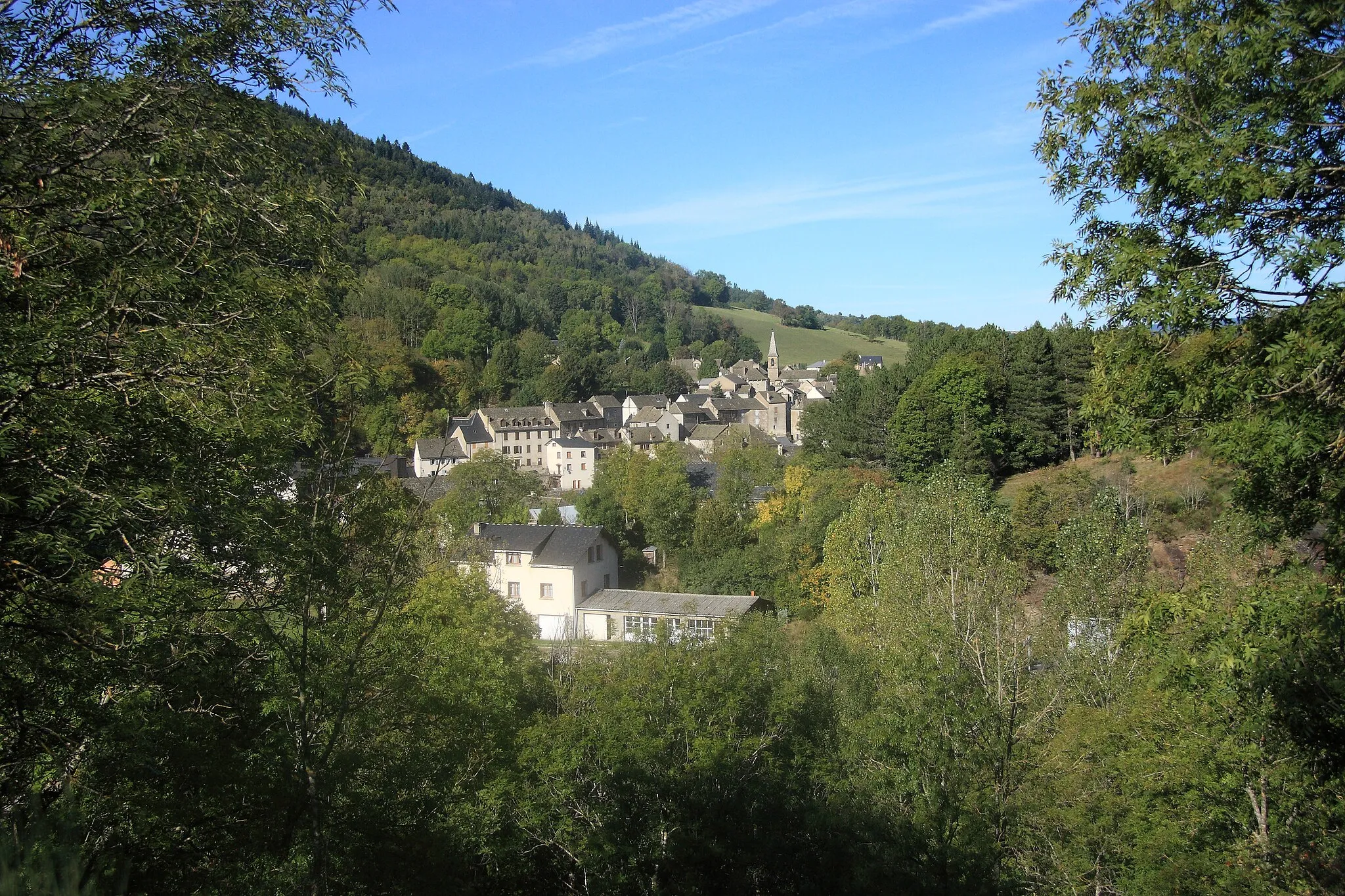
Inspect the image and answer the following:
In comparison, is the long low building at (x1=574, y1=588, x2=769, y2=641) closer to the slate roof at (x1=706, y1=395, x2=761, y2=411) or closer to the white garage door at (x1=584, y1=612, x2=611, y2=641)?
the white garage door at (x1=584, y1=612, x2=611, y2=641)

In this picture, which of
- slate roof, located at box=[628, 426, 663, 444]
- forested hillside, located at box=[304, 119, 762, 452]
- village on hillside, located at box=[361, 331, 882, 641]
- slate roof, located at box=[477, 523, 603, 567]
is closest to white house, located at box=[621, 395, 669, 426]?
village on hillside, located at box=[361, 331, 882, 641]

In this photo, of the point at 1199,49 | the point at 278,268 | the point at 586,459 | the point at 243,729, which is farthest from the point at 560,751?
the point at 586,459

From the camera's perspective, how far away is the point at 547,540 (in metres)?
34.7

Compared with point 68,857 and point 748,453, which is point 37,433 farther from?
point 748,453

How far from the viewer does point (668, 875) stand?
10.6m

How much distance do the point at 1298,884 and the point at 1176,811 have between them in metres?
2.12

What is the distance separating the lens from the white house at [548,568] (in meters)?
33.4

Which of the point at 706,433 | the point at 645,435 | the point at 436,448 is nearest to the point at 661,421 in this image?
the point at 706,433

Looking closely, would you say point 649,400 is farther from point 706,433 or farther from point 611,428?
point 706,433

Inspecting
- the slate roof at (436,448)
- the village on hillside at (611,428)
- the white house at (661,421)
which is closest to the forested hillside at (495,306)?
the slate roof at (436,448)

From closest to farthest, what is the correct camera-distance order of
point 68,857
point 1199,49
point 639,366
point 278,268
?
point 68,857 < point 1199,49 < point 278,268 < point 639,366

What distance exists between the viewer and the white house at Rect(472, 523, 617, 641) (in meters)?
33.4

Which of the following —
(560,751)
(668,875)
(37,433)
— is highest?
(37,433)

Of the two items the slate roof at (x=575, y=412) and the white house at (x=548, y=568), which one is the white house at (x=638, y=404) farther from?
the white house at (x=548, y=568)
